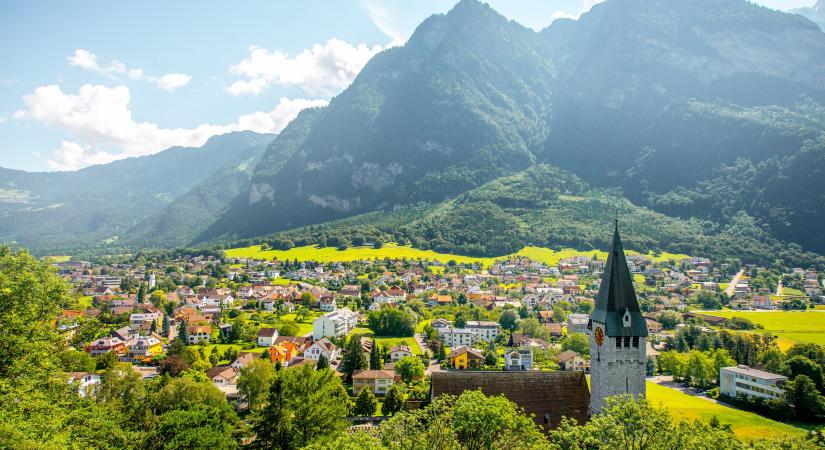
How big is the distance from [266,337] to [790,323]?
91629 millimetres

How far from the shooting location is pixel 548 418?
28438 mm

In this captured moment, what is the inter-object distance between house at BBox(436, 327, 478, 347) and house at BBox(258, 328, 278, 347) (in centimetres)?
2657

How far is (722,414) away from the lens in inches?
1981

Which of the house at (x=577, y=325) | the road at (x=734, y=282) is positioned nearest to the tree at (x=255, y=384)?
the house at (x=577, y=325)

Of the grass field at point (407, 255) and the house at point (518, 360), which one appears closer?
the house at point (518, 360)

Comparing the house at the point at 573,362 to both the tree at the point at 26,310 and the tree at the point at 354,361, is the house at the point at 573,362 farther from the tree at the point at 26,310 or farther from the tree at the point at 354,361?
the tree at the point at 26,310

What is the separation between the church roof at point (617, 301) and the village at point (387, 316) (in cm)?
546

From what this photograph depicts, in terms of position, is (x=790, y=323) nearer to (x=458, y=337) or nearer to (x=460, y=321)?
(x=460, y=321)

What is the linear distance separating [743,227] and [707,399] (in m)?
160

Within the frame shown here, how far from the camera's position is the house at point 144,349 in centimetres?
7194

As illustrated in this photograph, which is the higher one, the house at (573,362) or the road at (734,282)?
the road at (734,282)

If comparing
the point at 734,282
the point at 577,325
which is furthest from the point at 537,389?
the point at 734,282

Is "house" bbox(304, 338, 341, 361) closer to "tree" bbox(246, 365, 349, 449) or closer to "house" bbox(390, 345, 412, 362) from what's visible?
"house" bbox(390, 345, 412, 362)

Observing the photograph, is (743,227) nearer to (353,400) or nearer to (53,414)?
(353,400)
